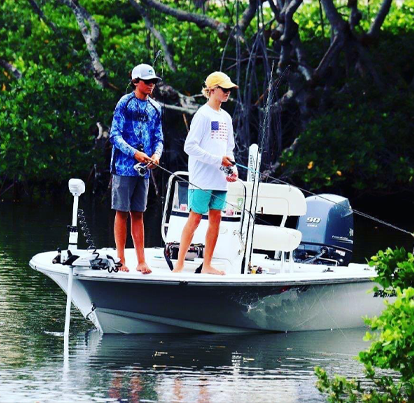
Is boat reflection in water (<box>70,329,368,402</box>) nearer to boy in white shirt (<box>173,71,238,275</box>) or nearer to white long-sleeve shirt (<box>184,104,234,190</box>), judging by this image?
boy in white shirt (<box>173,71,238,275</box>)

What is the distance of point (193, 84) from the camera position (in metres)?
26.6

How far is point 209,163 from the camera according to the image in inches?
428

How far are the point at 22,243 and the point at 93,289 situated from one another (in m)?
7.13

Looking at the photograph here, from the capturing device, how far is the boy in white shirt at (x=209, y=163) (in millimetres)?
10859

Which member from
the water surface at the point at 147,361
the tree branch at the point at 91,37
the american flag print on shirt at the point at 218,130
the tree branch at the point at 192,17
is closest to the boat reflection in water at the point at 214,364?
the water surface at the point at 147,361

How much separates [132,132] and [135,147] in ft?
0.40

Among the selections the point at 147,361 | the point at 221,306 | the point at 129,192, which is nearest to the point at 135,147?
the point at 129,192

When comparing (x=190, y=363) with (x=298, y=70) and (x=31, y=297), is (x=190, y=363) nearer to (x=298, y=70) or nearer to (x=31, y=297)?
(x=31, y=297)

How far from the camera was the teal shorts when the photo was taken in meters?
11.0

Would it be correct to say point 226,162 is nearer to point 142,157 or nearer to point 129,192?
point 142,157

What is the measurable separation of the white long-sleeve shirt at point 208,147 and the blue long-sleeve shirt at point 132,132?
0.29 metres

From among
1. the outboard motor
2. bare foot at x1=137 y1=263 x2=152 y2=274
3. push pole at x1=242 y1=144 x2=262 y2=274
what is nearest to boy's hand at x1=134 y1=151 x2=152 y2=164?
bare foot at x1=137 y1=263 x2=152 y2=274

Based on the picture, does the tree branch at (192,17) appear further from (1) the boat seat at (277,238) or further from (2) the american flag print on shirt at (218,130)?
(2) the american flag print on shirt at (218,130)

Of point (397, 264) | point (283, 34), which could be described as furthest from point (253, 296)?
point (283, 34)
